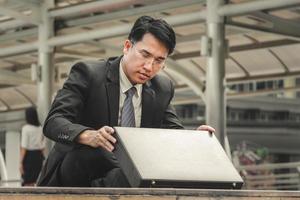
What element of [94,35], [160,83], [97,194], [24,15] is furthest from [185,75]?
[97,194]

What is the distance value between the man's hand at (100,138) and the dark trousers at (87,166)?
4.0 inches

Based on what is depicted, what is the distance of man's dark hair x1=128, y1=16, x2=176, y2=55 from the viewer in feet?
10.6

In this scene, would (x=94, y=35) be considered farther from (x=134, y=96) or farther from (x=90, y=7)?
(x=134, y=96)

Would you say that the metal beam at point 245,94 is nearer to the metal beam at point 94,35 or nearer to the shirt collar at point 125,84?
the metal beam at point 94,35

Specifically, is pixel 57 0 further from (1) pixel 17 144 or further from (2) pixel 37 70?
(1) pixel 17 144

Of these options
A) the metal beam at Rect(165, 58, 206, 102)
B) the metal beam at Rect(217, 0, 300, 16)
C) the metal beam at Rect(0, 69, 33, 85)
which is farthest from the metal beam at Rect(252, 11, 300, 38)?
the metal beam at Rect(0, 69, 33, 85)

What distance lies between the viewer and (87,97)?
3367mm

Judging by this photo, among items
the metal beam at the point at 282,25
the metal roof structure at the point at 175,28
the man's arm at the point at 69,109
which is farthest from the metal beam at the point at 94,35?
the man's arm at the point at 69,109

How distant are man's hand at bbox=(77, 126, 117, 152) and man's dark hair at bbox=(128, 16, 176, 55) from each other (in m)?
0.46

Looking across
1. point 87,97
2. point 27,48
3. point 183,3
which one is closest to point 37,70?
point 27,48

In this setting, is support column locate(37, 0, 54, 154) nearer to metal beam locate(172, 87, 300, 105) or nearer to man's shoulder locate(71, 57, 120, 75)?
metal beam locate(172, 87, 300, 105)

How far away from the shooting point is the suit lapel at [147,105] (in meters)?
3.44

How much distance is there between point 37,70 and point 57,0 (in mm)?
921

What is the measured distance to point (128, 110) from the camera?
3398mm
